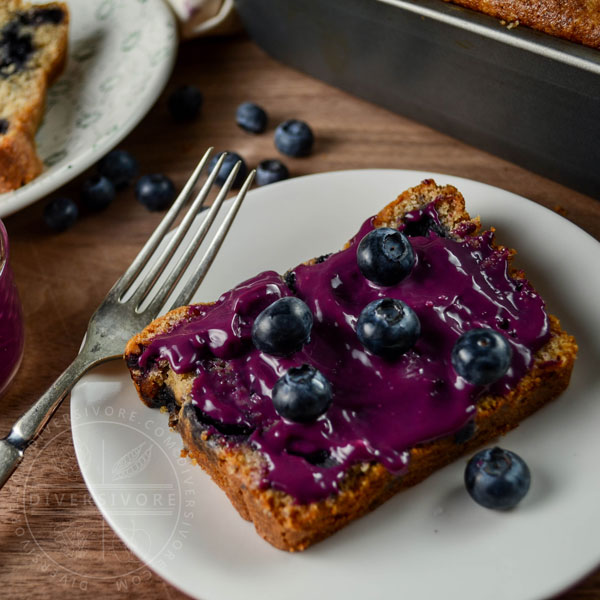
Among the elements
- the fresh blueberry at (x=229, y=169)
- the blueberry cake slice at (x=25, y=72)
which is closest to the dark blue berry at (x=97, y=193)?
the blueberry cake slice at (x=25, y=72)

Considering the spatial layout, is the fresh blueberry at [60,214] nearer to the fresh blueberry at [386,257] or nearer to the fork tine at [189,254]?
the fork tine at [189,254]

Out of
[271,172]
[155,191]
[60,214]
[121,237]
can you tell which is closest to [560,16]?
[271,172]

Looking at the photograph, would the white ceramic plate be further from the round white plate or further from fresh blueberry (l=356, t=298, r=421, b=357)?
the round white plate

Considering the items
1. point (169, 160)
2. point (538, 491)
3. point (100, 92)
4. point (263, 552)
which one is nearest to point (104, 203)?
point (169, 160)

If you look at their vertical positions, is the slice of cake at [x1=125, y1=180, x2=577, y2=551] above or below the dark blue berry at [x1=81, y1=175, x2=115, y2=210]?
above

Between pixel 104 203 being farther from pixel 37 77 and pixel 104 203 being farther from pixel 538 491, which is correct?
pixel 538 491

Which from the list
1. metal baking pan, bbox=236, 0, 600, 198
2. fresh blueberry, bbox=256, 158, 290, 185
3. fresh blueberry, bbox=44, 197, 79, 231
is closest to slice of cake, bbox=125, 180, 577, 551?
metal baking pan, bbox=236, 0, 600, 198
